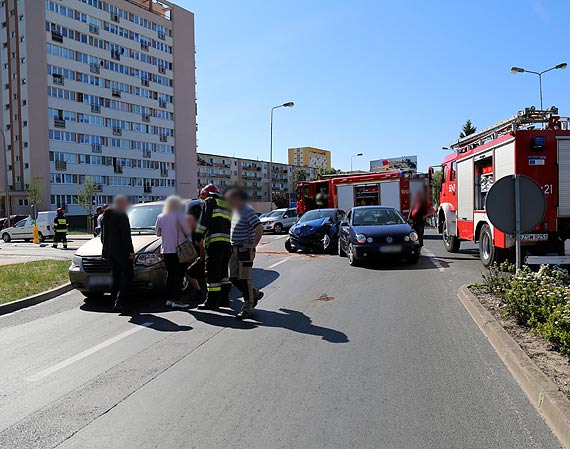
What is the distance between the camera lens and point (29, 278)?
35.2ft

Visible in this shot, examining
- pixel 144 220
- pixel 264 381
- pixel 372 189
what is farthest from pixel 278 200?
pixel 264 381

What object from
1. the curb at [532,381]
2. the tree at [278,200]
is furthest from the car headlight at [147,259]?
the tree at [278,200]

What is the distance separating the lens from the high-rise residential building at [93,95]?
57406 mm

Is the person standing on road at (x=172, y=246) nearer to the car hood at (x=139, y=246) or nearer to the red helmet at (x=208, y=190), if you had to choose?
the car hood at (x=139, y=246)

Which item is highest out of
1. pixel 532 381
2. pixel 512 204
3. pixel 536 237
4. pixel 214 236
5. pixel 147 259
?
pixel 512 204

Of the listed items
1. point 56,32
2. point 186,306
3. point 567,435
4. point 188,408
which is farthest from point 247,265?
point 56,32

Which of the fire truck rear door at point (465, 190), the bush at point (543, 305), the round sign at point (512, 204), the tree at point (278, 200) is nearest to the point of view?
the bush at point (543, 305)

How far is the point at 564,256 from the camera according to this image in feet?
31.9

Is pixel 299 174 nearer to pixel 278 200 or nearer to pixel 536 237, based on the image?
pixel 278 200

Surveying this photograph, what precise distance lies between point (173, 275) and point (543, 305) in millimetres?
5025

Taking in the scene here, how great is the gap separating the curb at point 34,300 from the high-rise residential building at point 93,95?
43719 mm

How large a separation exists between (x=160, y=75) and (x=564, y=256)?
7064 centimetres

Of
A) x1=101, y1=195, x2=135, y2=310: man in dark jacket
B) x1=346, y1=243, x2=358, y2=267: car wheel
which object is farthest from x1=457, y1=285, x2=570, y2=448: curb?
x1=346, y1=243, x2=358, y2=267: car wheel

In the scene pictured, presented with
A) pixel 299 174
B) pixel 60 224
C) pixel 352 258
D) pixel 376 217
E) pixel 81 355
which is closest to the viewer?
pixel 81 355
